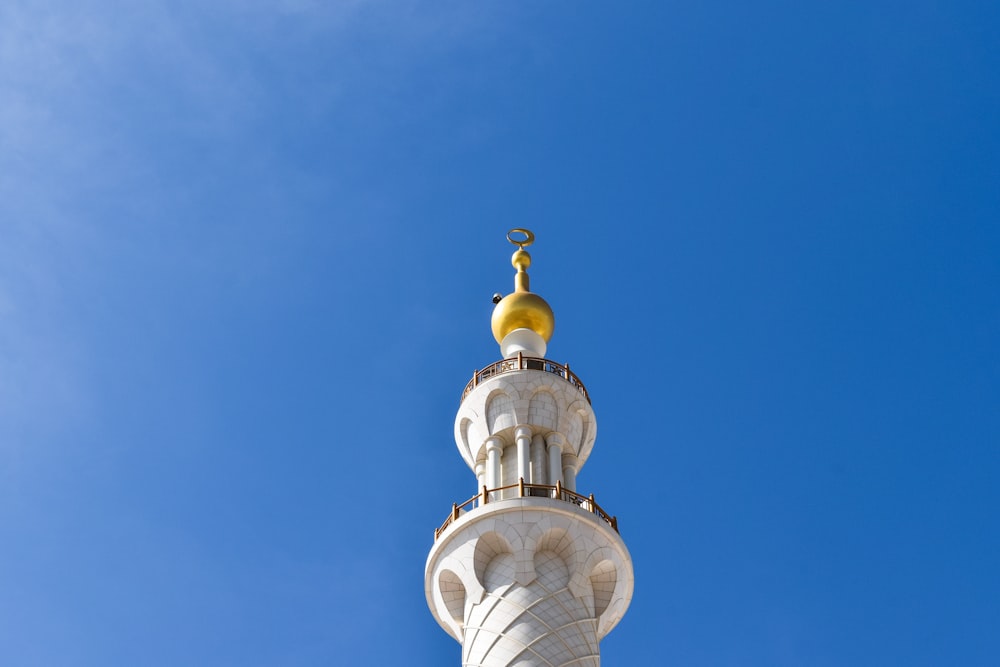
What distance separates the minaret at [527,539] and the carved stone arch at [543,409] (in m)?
0.03

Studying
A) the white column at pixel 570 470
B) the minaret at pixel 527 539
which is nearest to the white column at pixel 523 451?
the minaret at pixel 527 539

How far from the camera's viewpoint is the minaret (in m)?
28.4

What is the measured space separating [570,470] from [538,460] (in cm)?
108

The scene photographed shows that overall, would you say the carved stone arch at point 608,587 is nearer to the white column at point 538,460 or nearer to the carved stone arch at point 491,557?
the carved stone arch at point 491,557

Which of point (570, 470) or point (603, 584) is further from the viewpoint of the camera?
point (570, 470)

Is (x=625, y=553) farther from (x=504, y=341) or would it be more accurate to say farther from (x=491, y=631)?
(x=504, y=341)

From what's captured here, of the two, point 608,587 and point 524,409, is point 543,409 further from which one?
point 608,587

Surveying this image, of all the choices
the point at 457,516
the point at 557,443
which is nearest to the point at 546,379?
the point at 557,443

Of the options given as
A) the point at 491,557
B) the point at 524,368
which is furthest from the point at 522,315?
the point at 491,557

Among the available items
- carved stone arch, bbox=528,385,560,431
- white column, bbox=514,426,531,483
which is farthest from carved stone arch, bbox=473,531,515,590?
carved stone arch, bbox=528,385,560,431

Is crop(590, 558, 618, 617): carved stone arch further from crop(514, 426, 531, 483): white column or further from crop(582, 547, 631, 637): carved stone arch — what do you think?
crop(514, 426, 531, 483): white column

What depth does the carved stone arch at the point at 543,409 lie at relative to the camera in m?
33.2

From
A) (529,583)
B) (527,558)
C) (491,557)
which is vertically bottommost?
(529,583)

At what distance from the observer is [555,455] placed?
3297cm
